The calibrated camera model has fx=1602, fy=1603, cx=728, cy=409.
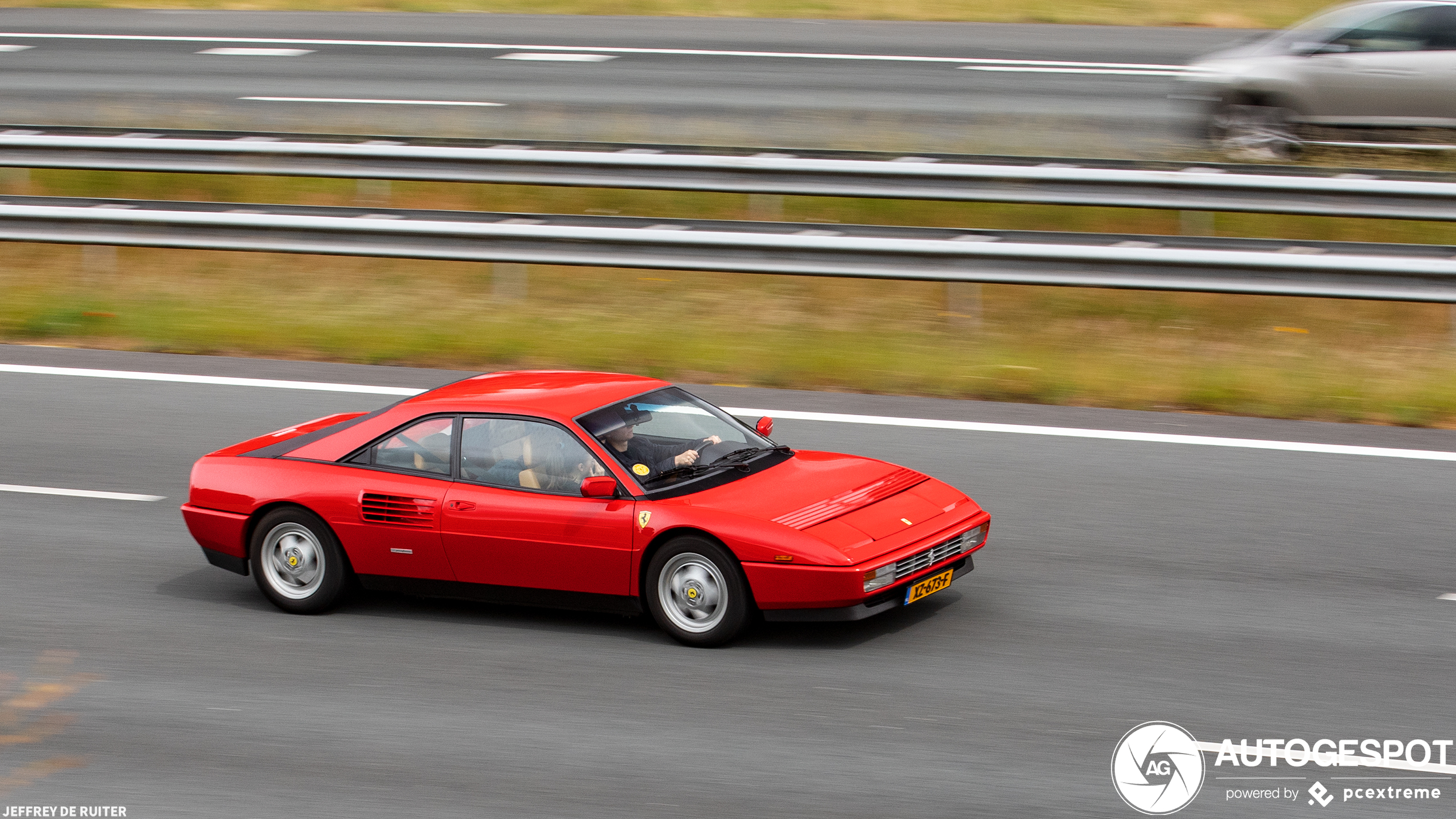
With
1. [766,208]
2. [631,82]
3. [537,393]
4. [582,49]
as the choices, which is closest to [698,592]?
[537,393]

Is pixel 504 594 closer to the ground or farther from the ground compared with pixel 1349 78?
closer to the ground

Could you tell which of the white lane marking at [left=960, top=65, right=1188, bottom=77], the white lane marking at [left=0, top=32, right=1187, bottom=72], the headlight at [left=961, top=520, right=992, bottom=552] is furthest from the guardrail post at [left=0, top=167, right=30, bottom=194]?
the headlight at [left=961, top=520, right=992, bottom=552]

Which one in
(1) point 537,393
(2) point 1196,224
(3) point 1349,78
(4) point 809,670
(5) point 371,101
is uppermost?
(5) point 371,101

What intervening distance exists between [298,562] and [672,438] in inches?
75.0

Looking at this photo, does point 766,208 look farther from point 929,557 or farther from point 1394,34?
point 929,557

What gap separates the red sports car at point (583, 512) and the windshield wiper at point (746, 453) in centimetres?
1

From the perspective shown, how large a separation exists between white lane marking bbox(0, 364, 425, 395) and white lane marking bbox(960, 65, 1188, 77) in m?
11.4

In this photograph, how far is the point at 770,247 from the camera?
12.1m

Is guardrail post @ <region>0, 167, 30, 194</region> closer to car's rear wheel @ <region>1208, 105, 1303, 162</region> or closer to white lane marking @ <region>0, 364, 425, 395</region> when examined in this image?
white lane marking @ <region>0, 364, 425, 395</region>

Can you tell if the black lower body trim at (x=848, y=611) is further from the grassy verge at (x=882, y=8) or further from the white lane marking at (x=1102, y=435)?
the grassy verge at (x=882, y=8)

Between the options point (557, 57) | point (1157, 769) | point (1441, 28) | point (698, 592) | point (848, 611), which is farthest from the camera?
point (557, 57)

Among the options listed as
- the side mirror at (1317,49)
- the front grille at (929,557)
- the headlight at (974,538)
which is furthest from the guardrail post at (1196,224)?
the front grille at (929,557)

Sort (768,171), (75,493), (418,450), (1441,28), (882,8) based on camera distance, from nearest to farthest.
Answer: (418,450) → (75,493) → (768,171) → (1441,28) → (882,8)

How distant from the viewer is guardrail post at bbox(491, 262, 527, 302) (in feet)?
44.0
